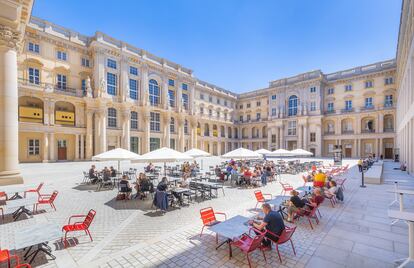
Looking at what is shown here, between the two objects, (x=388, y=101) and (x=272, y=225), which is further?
(x=388, y=101)

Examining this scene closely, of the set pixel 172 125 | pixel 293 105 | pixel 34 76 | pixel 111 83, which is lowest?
pixel 172 125

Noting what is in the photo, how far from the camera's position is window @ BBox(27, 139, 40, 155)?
84.8 ft

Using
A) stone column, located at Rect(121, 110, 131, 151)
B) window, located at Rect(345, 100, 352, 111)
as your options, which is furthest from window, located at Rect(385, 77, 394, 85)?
stone column, located at Rect(121, 110, 131, 151)

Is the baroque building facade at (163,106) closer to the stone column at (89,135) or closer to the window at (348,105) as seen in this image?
the stone column at (89,135)

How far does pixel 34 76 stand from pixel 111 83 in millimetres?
9408

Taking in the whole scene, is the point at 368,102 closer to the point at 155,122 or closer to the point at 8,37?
the point at 155,122

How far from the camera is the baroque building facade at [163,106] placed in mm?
26438

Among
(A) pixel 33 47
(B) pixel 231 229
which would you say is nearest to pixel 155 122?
(A) pixel 33 47

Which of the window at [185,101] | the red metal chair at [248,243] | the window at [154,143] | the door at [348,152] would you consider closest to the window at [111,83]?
the window at [154,143]

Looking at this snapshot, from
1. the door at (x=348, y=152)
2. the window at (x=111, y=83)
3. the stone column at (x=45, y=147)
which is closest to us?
the stone column at (x=45, y=147)

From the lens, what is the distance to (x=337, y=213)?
7812mm

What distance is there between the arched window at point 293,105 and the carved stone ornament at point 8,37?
1911 inches

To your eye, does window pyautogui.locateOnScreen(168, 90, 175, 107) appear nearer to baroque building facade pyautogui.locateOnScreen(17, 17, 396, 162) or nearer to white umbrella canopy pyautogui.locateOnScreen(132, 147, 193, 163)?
baroque building facade pyautogui.locateOnScreen(17, 17, 396, 162)

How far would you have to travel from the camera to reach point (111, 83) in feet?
105
